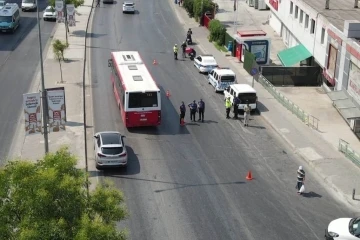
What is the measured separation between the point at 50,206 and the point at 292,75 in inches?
1303

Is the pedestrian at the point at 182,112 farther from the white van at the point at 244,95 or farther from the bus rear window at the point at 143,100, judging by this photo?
the white van at the point at 244,95

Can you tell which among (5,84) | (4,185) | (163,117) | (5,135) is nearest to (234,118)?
(163,117)

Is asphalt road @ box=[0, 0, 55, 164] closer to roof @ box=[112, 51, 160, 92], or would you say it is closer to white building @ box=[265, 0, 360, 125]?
roof @ box=[112, 51, 160, 92]

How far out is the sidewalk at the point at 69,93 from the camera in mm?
31031

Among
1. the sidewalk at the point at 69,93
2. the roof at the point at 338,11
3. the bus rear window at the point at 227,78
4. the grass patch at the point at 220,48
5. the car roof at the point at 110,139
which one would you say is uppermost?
the roof at the point at 338,11

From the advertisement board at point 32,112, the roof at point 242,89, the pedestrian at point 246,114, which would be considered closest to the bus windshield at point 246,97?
the roof at point 242,89

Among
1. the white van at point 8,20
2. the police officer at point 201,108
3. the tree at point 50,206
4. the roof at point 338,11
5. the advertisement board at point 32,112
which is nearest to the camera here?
the tree at point 50,206

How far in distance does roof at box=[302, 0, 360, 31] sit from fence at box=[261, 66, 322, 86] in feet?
12.9

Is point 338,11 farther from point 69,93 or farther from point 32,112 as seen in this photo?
point 32,112

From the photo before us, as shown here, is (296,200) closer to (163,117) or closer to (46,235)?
(163,117)

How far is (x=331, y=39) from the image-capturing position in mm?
40375

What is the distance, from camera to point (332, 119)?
36844 mm

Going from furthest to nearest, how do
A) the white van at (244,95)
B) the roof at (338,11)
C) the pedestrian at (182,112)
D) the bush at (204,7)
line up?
1. the bush at (204,7)
2. the roof at (338,11)
3. the white van at (244,95)
4. the pedestrian at (182,112)

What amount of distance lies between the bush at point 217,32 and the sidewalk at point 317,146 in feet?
36.5
